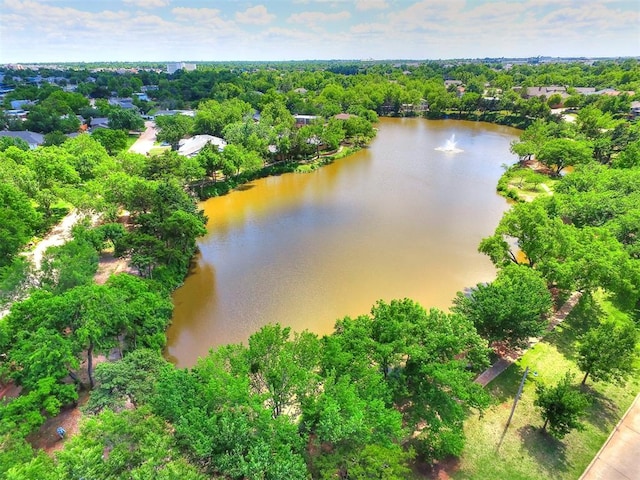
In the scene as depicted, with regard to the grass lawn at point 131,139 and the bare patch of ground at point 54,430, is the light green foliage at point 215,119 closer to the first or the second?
the grass lawn at point 131,139

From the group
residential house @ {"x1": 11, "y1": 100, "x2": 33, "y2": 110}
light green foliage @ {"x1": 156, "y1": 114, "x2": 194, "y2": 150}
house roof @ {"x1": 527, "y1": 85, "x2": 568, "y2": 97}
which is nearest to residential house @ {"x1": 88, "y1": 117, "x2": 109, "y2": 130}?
light green foliage @ {"x1": 156, "y1": 114, "x2": 194, "y2": 150}

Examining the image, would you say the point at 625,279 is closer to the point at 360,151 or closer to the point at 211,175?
the point at 211,175

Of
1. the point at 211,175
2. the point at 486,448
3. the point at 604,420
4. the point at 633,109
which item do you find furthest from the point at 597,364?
the point at 633,109

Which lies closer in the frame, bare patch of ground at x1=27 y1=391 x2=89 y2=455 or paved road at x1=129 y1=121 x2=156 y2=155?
bare patch of ground at x1=27 y1=391 x2=89 y2=455

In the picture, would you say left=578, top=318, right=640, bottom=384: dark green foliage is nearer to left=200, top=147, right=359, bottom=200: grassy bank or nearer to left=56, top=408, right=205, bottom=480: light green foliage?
left=56, top=408, right=205, bottom=480: light green foliage

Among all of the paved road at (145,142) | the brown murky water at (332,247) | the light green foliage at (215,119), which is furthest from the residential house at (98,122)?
the brown murky water at (332,247)
